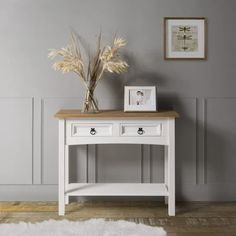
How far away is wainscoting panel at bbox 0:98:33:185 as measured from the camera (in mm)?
A: 3967

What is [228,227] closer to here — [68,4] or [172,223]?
[172,223]

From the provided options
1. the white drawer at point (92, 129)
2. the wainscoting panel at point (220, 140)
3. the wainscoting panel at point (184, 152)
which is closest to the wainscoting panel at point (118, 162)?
the wainscoting panel at point (184, 152)

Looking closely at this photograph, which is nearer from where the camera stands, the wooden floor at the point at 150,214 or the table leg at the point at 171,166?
the wooden floor at the point at 150,214

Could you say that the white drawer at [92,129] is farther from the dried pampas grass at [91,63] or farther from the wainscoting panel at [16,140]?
the wainscoting panel at [16,140]

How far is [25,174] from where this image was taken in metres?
3.99

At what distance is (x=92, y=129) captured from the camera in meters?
3.52

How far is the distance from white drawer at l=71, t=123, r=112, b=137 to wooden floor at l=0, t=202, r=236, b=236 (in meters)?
0.66

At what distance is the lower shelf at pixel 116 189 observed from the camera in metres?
3.57

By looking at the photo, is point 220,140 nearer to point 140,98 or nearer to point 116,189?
point 140,98

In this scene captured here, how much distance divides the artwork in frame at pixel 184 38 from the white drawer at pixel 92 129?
2.98 feet

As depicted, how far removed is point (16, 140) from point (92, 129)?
2.79 feet

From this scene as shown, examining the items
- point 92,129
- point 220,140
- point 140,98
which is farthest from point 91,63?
point 220,140

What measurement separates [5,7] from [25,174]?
58.6 inches

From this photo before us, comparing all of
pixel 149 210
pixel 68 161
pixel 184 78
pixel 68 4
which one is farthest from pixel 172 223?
pixel 68 4
